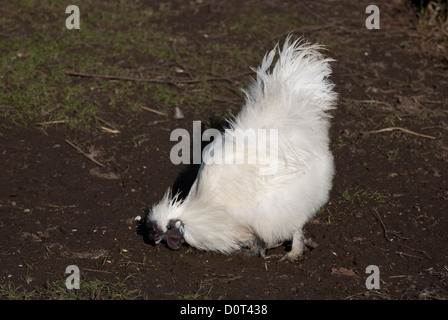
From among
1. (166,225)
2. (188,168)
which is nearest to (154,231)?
(166,225)

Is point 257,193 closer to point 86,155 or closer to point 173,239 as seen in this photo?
point 173,239

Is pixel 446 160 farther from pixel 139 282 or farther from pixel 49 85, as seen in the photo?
pixel 49 85

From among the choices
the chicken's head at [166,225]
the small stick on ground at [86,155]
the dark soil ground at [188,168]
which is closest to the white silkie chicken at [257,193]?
the chicken's head at [166,225]

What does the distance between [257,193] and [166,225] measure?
0.73 meters

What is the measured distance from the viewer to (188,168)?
568cm

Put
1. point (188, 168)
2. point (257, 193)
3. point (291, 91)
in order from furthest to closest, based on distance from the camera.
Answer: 1. point (188, 168)
2. point (291, 91)
3. point (257, 193)

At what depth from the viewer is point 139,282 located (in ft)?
13.6

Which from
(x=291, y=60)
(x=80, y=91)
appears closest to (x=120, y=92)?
(x=80, y=91)

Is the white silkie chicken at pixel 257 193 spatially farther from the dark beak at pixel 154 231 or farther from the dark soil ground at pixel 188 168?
the dark soil ground at pixel 188 168

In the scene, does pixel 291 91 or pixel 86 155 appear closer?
pixel 291 91

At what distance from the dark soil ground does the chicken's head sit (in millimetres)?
271

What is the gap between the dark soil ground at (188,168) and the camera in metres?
4.28
